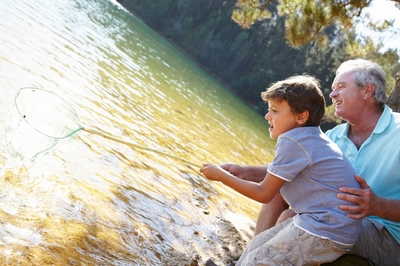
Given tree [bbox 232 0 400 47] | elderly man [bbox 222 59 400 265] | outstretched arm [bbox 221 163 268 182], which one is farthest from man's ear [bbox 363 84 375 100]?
tree [bbox 232 0 400 47]

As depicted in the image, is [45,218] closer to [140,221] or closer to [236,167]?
[140,221]

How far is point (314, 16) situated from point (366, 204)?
6659 millimetres

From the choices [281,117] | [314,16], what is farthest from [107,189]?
[314,16]

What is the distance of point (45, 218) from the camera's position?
327 centimetres

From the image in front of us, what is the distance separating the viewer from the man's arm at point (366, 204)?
284 cm

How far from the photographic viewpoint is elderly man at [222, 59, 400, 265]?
3070 millimetres

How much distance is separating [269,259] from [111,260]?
1065 millimetres

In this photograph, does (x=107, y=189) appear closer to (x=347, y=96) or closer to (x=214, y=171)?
(x=214, y=171)

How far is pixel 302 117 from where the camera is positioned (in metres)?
3.06

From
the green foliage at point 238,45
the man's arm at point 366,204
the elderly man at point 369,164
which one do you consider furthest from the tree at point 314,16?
the green foliage at point 238,45

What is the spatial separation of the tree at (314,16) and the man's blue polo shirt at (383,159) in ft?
17.1

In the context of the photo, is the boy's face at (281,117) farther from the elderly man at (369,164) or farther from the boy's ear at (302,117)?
the elderly man at (369,164)

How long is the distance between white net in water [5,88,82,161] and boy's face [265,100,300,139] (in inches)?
57.5

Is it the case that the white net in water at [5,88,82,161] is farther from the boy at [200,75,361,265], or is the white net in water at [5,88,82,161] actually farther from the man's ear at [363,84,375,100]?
the man's ear at [363,84,375,100]
